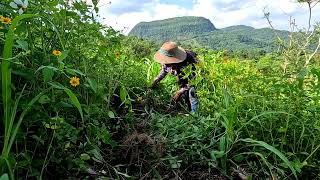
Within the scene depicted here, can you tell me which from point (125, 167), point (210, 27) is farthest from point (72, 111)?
point (210, 27)

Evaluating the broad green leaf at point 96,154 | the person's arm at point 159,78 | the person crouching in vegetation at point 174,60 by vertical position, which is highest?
the person crouching in vegetation at point 174,60

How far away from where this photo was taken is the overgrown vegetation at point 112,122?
1809mm

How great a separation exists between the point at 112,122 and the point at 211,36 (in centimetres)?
7992

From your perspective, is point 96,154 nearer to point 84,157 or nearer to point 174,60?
point 84,157

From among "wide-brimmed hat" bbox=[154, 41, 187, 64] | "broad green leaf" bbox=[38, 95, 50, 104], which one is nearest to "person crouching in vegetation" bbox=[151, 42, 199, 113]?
"wide-brimmed hat" bbox=[154, 41, 187, 64]

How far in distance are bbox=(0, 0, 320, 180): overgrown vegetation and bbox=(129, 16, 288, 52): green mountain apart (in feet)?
8.28

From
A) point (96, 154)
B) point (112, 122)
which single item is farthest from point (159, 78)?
point (96, 154)

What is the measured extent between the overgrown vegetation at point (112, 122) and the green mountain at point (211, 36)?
2.52 meters

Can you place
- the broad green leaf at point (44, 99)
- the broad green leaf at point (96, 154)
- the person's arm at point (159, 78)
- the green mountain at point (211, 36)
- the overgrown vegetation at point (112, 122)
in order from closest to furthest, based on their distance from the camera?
the broad green leaf at point (44, 99) → the overgrown vegetation at point (112, 122) → the broad green leaf at point (96, 154) → the person's arm at point (159, 78) → the green mountain at point (211, 36)

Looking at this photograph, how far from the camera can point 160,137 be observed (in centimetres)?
250

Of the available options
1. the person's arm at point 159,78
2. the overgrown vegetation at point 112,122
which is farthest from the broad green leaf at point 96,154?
the person's arm at point 159,78

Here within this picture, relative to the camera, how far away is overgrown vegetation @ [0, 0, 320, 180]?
1.81 m

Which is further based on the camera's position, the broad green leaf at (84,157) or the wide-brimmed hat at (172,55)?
the wide-brimmed hat at (172,55)

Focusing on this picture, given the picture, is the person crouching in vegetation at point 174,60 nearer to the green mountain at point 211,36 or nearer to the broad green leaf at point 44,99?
the green mountain at point 211,36
